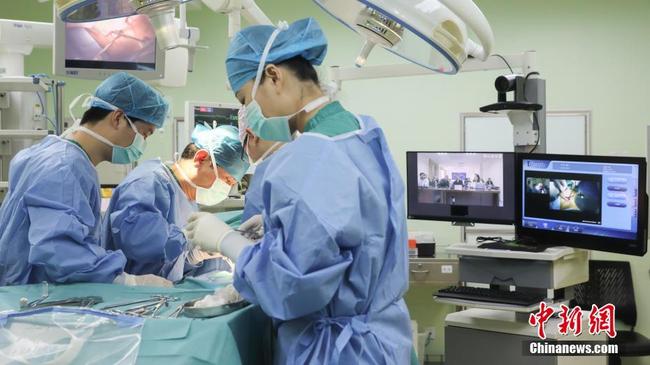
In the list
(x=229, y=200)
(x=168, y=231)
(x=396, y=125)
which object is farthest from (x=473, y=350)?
(x=396, y=125)

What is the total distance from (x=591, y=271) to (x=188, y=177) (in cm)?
313

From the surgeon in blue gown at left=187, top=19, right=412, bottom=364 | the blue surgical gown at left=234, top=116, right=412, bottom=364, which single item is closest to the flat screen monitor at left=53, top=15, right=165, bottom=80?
the surgeon in blue gown at left=187, top=19, right=412, bottom=364

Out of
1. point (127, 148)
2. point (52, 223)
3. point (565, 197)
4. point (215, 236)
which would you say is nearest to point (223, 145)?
point (127, 148)

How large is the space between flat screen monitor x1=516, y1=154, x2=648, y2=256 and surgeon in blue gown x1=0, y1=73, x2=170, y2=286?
5.37ft

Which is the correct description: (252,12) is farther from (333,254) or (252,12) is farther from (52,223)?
(333,254)

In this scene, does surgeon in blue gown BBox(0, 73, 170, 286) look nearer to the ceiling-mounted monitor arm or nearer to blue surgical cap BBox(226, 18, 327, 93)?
blue surgical cap BBox(226, 18, 327, 93)

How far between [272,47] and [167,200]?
1280mm

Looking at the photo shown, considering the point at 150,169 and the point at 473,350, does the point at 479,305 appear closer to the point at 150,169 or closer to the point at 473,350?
the point at 473,350

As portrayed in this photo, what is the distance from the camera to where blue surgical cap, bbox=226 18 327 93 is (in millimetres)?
1590

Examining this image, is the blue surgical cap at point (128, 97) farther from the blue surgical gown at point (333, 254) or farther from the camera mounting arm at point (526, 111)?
the camera mounting arm at point (526, 111)

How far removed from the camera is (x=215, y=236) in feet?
5.41

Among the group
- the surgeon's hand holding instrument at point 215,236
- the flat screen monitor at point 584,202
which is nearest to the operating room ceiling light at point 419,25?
the surgeon's hand holding instrument at point 215,236

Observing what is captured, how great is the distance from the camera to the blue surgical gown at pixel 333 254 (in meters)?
1.34

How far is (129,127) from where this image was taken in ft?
8.17
